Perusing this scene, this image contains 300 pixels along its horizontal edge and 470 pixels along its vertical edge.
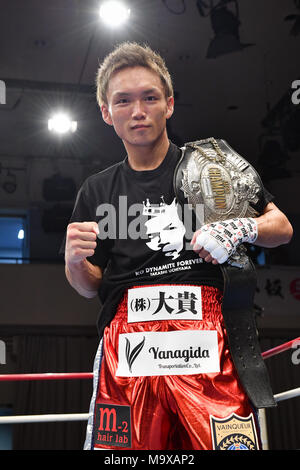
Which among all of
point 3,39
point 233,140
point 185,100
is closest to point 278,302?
point 233,140

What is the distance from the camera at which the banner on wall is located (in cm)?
788

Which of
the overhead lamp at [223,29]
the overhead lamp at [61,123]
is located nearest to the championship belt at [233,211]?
the overhead lamp at [223,29]

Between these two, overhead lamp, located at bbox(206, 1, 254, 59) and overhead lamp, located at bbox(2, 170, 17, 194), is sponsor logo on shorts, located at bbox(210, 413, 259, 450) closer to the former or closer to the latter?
Result: overhead lamp, located at bbox(206, 1, 254, 59)

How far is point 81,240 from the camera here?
130 cm

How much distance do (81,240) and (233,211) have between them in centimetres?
36

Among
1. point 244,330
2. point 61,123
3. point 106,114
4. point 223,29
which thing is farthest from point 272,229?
point 61,123

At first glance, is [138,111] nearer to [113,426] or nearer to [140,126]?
[140,126]

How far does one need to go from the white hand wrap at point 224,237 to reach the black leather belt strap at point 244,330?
0.06m

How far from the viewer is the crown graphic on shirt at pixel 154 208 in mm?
1402

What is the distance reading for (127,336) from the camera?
1.30 meters

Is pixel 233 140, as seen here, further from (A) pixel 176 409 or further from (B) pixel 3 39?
(A) pixel 176 409

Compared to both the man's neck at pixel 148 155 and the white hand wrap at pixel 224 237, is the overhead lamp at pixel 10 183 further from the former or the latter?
the white hand wrap at pixel 224 237

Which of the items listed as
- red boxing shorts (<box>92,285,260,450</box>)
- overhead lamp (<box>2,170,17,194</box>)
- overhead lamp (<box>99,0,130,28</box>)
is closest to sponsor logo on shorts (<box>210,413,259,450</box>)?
red boxing shorts (<box>92,285,260,450</box>)

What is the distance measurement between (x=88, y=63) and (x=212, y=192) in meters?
5.31
